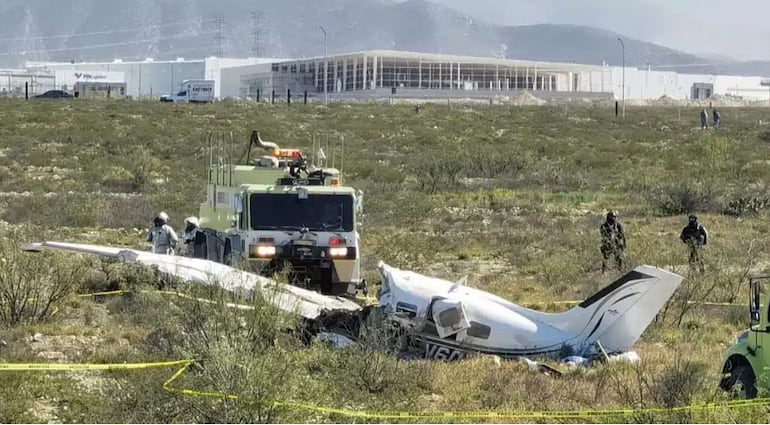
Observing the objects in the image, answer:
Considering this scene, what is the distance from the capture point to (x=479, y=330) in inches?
457

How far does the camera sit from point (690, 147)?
162ft

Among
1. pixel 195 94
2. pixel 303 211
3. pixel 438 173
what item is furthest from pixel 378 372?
pixel 195 94

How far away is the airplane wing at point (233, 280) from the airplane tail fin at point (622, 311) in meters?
2.77

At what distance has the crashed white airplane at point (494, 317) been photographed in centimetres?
1144

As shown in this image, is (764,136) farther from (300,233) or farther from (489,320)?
(489,320)

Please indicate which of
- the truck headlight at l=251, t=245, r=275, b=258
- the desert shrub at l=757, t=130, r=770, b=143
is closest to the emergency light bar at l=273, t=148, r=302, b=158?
the truck headlight at l=251, t=245, r=275, b=258

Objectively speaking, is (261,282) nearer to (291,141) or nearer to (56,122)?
(291,141)

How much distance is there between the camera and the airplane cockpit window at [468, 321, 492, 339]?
11.6 m

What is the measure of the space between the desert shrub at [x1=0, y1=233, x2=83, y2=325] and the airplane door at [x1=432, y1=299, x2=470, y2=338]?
4894 millimetres

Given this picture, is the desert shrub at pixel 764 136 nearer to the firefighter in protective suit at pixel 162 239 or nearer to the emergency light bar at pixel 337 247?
the firefighter in protective suit at pixel 162 239

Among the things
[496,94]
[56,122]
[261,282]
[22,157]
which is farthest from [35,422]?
[496,94]

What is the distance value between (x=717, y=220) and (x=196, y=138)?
90.7ft

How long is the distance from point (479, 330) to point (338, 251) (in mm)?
3984

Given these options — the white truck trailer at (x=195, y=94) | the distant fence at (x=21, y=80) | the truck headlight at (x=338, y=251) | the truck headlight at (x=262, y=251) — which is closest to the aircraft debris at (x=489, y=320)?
the truck headlight at (x=262, y=251)
